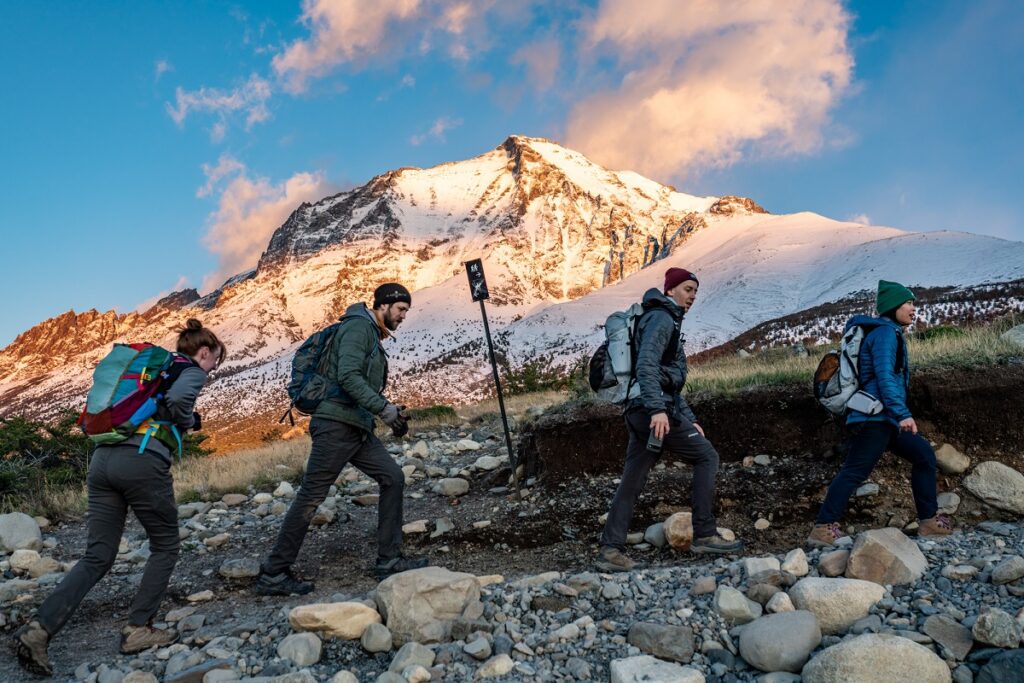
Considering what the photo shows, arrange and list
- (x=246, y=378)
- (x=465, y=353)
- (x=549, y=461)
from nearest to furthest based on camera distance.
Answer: (x=549, y=461), (x=465, y=353), (x=246, y=378)

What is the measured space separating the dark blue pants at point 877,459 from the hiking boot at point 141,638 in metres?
4.67

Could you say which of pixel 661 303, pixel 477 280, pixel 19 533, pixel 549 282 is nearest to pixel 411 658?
pixel 661 303

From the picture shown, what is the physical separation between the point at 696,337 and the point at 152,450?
2391 inches

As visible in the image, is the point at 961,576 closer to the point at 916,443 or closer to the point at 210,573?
the point at 916,443

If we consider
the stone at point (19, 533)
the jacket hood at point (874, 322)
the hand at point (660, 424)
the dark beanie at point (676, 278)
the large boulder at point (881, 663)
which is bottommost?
the large boulder at point (881, 663)

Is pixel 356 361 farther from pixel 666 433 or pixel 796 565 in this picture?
pixel 796 565

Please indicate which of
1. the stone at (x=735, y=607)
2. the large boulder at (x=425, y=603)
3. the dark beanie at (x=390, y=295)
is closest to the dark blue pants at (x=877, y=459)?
the stone at (x=735, y=607)

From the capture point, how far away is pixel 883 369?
4.61 m

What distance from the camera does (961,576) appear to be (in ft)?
12.2

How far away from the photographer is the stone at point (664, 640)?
3.40m

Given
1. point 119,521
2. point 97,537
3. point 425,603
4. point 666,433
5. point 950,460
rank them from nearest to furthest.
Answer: point 425,603, point 97,537, point 119,521, point 666,433, point 950,460

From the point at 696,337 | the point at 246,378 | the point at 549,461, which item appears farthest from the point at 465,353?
the point at 549,461

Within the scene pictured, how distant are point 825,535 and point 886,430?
34.6 inches

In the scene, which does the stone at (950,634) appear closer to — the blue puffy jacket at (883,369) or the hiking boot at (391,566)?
the blue puffy jacket at (883,369)
